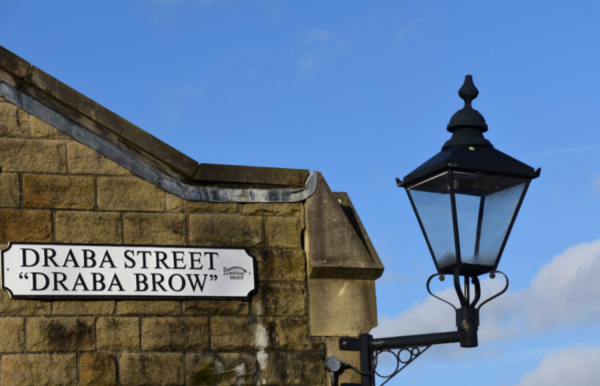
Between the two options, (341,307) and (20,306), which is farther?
(341,307)

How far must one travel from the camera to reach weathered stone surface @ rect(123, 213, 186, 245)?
522 cm

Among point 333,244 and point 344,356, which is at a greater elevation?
point 333,244

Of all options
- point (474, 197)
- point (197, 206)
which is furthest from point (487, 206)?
point (197, 206)

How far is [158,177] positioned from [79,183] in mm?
510

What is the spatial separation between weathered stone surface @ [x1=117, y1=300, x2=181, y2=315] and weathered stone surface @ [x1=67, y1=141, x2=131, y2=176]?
851mm

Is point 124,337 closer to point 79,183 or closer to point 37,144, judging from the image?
point 79,183

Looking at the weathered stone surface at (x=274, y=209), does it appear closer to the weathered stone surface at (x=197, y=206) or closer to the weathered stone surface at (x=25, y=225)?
the weathered stone surface at (x=197, y=206)

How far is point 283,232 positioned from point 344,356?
0.92m

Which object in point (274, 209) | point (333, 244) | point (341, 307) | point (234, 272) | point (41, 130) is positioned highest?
point (41, 130)

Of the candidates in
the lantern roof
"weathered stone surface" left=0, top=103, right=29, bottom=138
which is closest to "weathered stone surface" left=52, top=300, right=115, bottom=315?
"weathered stone surface" left=0, top=103, right=29, bottom=138

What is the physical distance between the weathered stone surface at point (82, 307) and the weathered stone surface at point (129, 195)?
61 cm

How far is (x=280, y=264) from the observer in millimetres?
5496

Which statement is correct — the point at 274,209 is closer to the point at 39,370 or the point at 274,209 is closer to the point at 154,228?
the point at 154,228

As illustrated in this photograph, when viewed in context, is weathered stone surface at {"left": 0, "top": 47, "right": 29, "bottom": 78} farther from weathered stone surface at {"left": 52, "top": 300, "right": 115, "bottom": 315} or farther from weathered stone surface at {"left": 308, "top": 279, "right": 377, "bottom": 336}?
weathered stone surface at {"left": 308, "top": 279, "right": 377, "bottom": 336}
